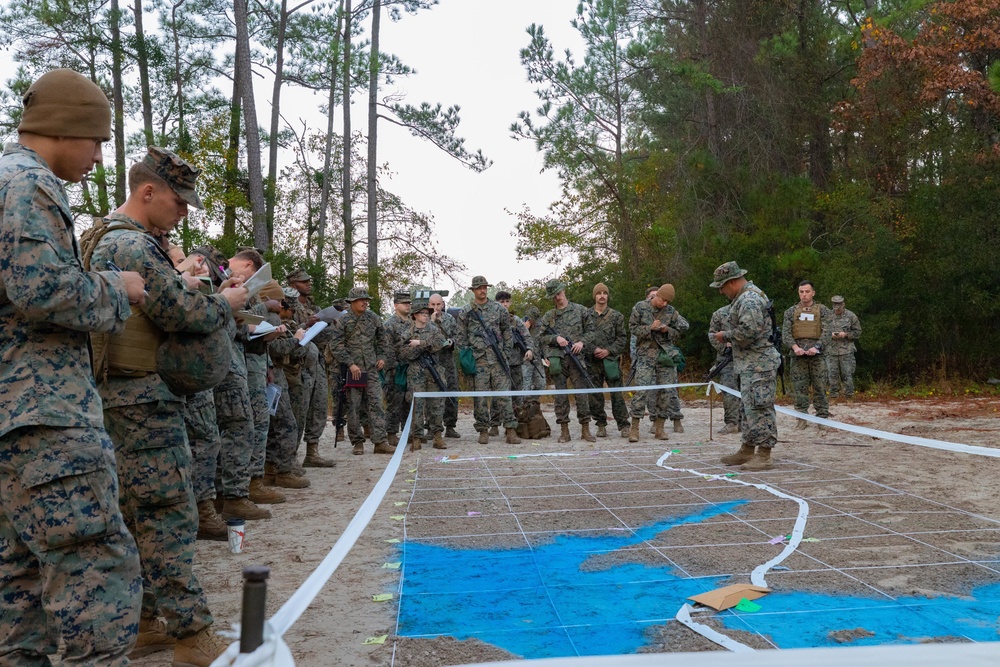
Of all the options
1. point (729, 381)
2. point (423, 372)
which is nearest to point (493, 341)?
point (423, 372)

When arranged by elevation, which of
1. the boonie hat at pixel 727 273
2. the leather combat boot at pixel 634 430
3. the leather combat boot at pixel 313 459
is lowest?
the leather combat boot at pixel 313 459

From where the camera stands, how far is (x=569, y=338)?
10.3 m

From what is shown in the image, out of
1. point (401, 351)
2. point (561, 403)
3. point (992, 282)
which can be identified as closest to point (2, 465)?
point (401, 351)

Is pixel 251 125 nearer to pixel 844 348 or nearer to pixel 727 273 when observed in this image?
pixel 727 273

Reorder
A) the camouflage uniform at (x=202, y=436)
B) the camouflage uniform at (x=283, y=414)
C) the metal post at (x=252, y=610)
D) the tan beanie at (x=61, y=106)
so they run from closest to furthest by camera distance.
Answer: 1. the metal post at (x=252, y=610)
2. the tan beanie at (x=61, y=106)
3. the camouflage uniform at (x=202, y=436)
4. the camouflage uniform at (x=283, y=414)

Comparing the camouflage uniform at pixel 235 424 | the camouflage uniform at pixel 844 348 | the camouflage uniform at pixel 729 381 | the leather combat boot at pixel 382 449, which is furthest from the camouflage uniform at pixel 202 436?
the camouflage uniform at pixel 844 348

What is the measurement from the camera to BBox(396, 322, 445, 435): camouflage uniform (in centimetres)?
975

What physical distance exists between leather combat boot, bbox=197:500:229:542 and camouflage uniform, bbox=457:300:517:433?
5.10 m

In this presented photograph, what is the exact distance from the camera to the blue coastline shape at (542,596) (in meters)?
3.25

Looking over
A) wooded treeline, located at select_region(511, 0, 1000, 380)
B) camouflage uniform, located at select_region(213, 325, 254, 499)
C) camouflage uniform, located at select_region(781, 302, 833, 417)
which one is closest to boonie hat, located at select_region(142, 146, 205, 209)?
camouflage uniform, located at select_region(213, 325, 254, 499)

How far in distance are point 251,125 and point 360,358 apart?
26.4ft

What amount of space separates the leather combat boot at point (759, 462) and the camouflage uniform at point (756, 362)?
0.06 m

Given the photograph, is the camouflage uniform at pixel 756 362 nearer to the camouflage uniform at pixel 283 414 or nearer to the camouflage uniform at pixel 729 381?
the camouflage uniform at pixel 729 381

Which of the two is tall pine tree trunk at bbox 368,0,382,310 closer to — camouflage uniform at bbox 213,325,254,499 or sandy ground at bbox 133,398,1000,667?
sandy ground at bbox 133,398,1000,667
